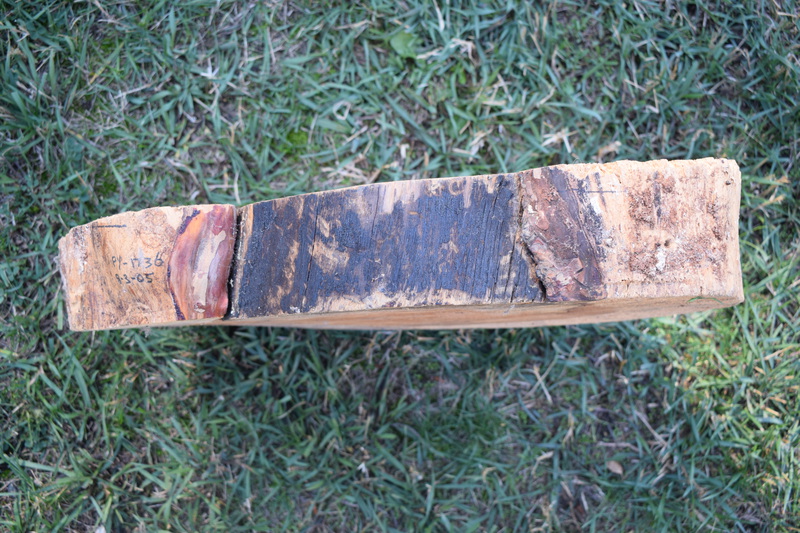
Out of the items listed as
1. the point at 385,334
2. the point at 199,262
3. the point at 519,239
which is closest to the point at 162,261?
the point at 199,262

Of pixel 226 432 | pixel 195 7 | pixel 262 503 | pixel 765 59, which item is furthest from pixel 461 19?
pixel 262 503

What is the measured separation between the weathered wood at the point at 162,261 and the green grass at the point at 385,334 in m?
0.96

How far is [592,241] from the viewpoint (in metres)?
1.40

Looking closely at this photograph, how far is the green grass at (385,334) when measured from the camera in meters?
2.48

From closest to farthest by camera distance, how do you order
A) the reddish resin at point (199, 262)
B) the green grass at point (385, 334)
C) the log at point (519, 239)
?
the log at point (519, 239) < the reddish resin at point (199, 262) < the green grass at point (385, 334)

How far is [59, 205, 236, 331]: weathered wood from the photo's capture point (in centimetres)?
154

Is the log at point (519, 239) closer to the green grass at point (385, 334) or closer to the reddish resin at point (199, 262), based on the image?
the reddish resin at point (199, 262)

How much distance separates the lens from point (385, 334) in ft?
8.46

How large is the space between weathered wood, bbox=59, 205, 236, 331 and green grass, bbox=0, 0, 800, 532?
955mm

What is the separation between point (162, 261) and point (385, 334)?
1.28 m

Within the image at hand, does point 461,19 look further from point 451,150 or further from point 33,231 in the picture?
point 33,231

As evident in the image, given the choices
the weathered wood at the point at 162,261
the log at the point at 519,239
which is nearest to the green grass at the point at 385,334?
the weathered wood at the point at 162,261

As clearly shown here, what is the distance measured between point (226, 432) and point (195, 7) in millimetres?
2182

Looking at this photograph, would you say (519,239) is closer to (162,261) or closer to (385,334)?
(162,261)
